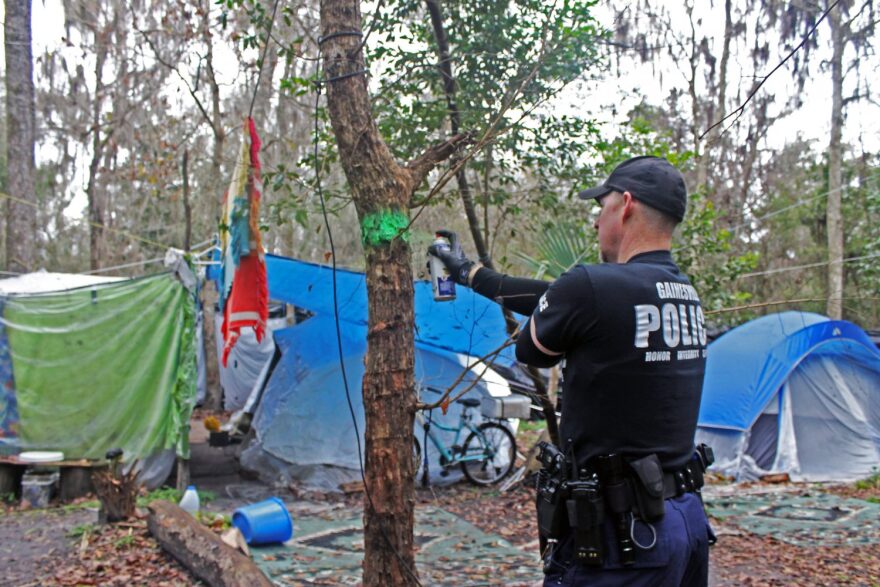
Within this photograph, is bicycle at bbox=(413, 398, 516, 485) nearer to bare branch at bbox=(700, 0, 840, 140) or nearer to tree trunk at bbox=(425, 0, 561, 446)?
tree trunk at bbox=(425, 0, 561, 446)

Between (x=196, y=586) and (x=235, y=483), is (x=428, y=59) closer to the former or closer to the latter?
(x=196, y=586)

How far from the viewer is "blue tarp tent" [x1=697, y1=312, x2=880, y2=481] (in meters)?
10.4

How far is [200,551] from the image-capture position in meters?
5.18

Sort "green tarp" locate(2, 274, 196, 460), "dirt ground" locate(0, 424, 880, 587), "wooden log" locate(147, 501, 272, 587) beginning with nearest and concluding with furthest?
"wooden log" locate(147, 501, 272, 587) < "dirt ground" locate(0, 424, 880, 587) < "green tarp" locate(2, 274, 196, 460)

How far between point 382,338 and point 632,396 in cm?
129

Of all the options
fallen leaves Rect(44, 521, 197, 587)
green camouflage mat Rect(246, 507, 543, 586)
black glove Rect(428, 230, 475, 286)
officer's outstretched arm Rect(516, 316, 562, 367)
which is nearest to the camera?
officer's outstretched arm Rect(516, 316, 562, 367)

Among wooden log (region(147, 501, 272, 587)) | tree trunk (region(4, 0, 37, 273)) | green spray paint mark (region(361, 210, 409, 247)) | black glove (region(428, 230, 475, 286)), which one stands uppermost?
tree trunk (region(4, 0, 37, 273))

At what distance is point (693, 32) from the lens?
16953mm

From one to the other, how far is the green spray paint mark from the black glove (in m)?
0.16

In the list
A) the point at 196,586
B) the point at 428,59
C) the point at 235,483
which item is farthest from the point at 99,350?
the point at 428,59

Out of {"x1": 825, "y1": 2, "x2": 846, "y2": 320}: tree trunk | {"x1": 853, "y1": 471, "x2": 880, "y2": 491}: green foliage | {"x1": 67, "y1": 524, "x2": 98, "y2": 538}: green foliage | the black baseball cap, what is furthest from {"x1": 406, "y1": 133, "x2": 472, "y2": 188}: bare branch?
{"x1": 825, "y1": 2, "x2": 846, "y2": 320}: tree trunk

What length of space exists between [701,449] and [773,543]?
500 centimetres

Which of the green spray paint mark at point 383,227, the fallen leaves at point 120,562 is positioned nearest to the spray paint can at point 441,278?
the green spray paint mark at point 383,227

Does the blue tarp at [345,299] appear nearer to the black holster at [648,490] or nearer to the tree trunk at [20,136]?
the tree trunk at [20,136]
